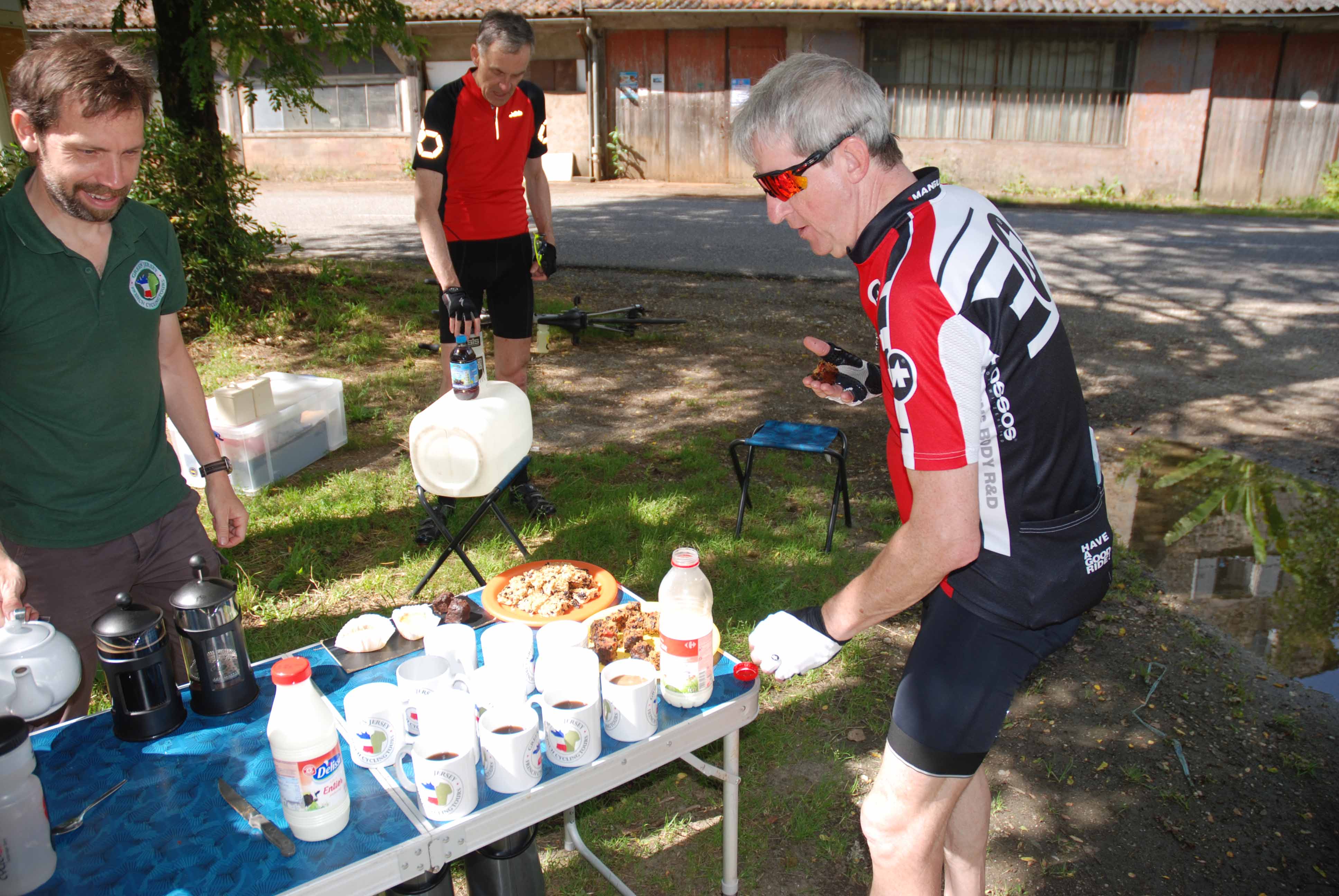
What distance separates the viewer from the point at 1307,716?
3.65m

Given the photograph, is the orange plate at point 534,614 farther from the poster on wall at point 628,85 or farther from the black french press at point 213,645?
the poster on wall at point 628,85

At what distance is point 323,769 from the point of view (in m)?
1.78

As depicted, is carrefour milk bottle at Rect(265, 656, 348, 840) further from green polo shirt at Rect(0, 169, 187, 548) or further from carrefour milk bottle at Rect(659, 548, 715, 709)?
green polo shirt at Rect(0, 169, 187, 548)

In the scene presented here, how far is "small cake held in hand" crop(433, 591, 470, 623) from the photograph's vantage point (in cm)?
255

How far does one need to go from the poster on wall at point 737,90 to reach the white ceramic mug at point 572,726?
16978 mm

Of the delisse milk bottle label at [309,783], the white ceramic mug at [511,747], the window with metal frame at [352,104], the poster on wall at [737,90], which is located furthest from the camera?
the window with metal frame at [352,104]

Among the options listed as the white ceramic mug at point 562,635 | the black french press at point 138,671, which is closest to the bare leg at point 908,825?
the white ceramic mug at point 562,635

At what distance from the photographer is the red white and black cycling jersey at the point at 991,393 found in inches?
71.0

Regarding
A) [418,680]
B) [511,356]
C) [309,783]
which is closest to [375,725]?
[418,680]

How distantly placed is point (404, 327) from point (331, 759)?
6917 millimetres

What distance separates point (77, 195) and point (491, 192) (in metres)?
2.76

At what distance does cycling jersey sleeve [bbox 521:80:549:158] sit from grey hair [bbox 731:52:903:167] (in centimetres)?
328

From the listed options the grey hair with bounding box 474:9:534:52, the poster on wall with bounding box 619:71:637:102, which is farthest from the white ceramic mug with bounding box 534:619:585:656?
the poster on wall with bounding box 619:71:637:102

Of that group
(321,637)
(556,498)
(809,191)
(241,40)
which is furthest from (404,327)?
(809,191)
